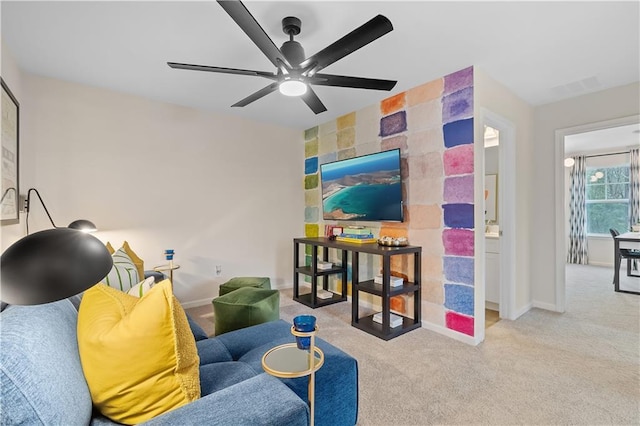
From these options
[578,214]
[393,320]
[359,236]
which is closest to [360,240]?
[359,236]

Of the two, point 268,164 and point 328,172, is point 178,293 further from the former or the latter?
point 328,172

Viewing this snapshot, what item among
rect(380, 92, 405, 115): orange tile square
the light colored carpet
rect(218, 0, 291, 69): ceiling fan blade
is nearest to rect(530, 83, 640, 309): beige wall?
the light colored carpet

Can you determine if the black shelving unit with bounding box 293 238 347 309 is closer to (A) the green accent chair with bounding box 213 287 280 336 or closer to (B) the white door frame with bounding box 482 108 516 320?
(A) the green accent chair with bounding box 213 287 280 336

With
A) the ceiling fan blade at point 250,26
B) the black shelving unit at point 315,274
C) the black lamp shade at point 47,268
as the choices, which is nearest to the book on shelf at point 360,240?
the black shelving unit at point 315,274

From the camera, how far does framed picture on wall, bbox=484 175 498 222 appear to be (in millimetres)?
3779

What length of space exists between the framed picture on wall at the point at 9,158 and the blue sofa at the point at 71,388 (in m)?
1.46

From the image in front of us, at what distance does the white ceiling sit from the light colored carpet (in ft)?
7.83

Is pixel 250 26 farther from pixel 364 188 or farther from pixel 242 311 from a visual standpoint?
pixel 364 188

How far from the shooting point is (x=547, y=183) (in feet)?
11.1

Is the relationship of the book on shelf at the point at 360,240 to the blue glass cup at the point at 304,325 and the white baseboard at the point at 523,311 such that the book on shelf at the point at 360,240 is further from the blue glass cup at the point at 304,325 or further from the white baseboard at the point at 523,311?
the blue glass cup at the point at 304,325

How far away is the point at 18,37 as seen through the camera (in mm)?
2127

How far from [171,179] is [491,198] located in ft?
13.1

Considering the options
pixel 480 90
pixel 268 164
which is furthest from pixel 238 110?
pixel 480 90

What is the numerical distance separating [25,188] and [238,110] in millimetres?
2198
